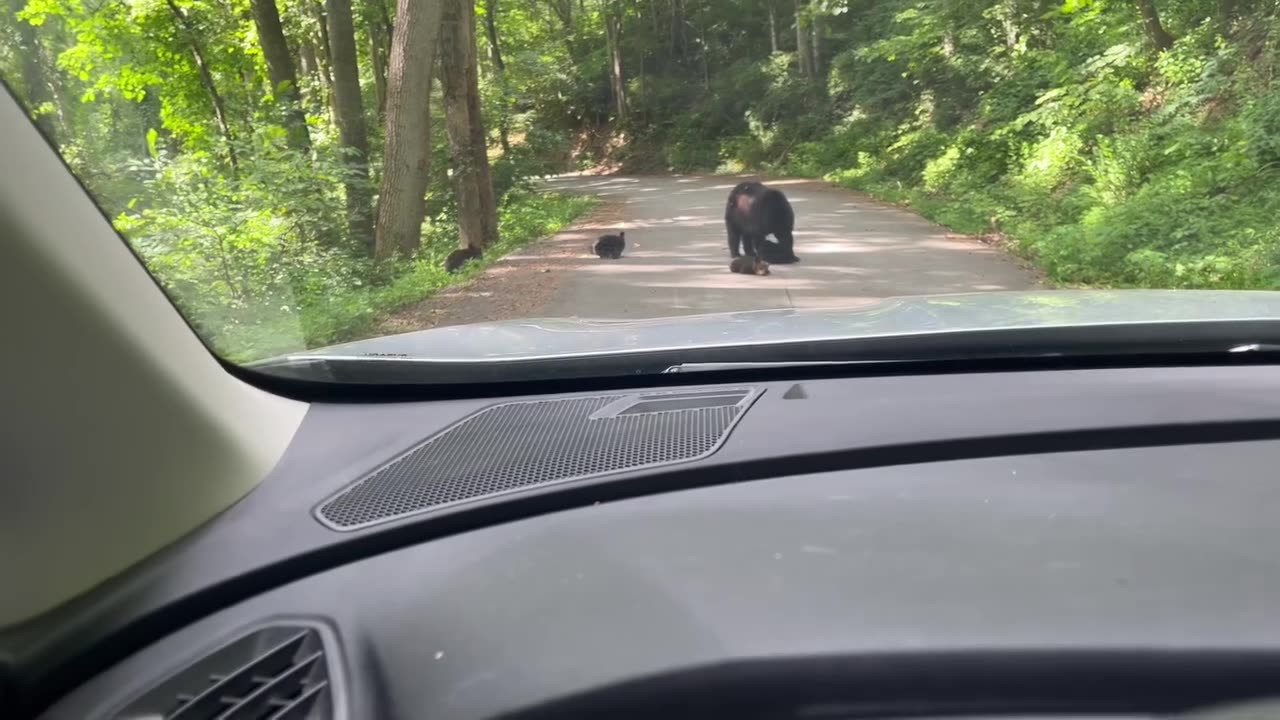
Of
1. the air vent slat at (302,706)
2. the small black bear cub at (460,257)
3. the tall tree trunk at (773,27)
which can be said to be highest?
the tall tree trunk at (773,27)

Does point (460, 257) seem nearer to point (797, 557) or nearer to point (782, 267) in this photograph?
point (782, 267)

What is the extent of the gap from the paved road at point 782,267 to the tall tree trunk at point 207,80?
2940 mm

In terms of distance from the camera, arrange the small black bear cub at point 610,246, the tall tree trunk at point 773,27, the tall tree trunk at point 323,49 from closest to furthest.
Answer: the small black bear cub at point 610,246 < the tall tree trunk at point 773,27 < the tall tree trunk at point 323,49

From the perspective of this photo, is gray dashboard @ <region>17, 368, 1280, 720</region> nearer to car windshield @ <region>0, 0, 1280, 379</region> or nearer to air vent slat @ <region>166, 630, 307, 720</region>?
air vent slat @ <region>166, 630, 307, 720</region>

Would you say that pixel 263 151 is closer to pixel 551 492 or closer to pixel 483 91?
pixel 483 91

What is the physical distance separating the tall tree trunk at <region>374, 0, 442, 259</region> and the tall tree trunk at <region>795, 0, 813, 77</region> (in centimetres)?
472

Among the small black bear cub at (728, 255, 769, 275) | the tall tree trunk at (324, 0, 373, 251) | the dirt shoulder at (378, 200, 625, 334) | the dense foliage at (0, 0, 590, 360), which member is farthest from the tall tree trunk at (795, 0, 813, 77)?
the small black bear cub at (728, 255, 769, 275)

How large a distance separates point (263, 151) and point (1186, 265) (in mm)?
7684

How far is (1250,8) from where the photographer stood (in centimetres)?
1134

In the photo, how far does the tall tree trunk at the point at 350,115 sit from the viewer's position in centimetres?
1016

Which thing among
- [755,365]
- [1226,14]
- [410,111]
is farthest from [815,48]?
[755,365]

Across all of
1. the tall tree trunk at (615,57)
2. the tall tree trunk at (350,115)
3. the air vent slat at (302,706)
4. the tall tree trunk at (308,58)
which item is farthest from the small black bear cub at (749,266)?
the tall tree trunk at (308,58)

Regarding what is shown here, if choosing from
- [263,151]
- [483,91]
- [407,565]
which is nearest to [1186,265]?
[407,565]

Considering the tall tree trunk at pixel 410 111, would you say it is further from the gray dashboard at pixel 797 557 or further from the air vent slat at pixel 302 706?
the air vent slat at pixel 302 706
